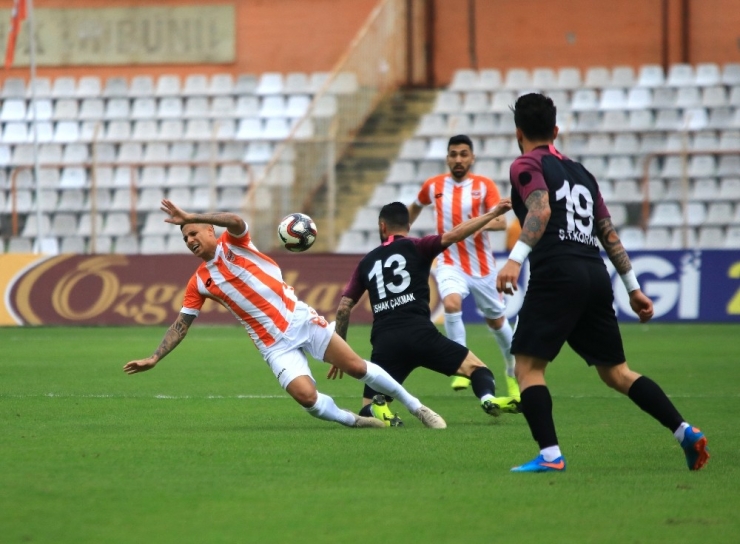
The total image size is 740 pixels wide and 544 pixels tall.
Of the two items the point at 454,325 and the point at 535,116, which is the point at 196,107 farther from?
the point at 535,116

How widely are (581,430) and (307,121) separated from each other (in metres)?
17.1

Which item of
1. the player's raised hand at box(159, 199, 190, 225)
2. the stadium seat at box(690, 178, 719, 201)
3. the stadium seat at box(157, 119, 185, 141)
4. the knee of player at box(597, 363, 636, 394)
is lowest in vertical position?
the knee of player at box(597, 363, 636, 394)

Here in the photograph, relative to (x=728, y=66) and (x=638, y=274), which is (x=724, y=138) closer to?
(x=728, y=66)

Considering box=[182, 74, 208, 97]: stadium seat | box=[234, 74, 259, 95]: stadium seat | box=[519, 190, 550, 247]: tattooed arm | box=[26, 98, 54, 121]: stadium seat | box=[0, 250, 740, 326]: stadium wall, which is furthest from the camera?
box=[26, 98, 54, 121]: stadium seat

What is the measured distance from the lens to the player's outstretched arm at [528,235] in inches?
245

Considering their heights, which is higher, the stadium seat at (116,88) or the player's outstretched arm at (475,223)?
the stadium seat at (116,88)

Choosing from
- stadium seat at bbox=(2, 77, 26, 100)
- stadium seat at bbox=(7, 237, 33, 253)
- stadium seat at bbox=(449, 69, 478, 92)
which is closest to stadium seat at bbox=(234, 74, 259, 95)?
stadium seat at bbox=(449, 69, 478, 92)

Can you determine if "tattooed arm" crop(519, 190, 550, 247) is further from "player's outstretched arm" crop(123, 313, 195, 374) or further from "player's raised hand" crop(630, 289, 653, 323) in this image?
"player's outstretched arm" crop(123, 313, 195, 374)

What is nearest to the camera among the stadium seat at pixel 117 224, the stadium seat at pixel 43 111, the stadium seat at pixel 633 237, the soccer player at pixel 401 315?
the soccer player at pixel 401 315

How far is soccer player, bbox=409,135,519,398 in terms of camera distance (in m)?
11.2

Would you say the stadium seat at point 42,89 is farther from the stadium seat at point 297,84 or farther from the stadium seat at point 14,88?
the stadium seat at point 297,84

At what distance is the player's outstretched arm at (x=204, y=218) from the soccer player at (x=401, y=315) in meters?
0.92

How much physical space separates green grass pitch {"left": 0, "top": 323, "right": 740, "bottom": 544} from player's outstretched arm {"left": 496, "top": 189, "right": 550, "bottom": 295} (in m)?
1.01

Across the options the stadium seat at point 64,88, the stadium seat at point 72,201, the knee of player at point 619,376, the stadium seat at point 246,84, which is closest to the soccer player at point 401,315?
the knee of player at point 619,376
